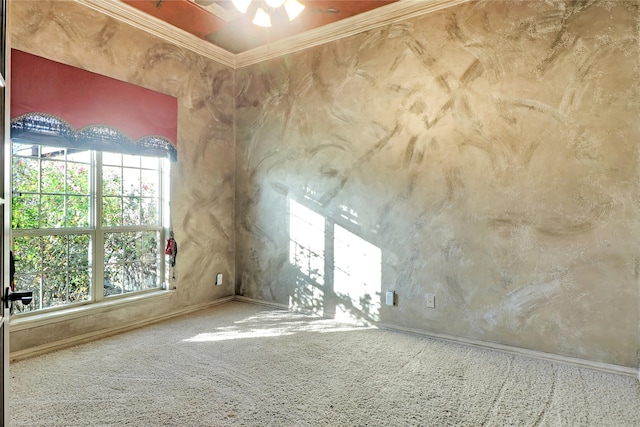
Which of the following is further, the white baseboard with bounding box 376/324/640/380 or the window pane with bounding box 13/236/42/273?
the window pane with bounding box 13/236/42/273

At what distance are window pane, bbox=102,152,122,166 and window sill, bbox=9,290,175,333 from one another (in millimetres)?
1357

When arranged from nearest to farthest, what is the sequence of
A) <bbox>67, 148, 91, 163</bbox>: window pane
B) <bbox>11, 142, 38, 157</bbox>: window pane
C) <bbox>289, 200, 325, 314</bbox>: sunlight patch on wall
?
<bbox>11, 142, 38, 157</bbox>: window pane → <bbox>67, 148, 91, 163</bbox>: window pane → <bbox>289, 200, 325, 314</bbox>: sunlight patch on wall

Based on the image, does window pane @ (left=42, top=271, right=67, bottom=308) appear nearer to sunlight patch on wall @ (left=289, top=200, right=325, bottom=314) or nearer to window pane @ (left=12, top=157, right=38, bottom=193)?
window pane @ (left=12, top=157, right=38, bottom=193)

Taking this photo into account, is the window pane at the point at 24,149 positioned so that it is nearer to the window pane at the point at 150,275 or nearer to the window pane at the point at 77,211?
the window pane at the point at 77,211

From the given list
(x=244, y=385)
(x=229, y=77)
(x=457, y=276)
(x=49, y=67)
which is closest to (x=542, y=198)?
(x=457, y=276)

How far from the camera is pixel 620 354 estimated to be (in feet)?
8.45

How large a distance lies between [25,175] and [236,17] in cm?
243

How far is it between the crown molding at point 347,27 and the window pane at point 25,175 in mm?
2587

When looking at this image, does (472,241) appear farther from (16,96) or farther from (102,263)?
(16,96)

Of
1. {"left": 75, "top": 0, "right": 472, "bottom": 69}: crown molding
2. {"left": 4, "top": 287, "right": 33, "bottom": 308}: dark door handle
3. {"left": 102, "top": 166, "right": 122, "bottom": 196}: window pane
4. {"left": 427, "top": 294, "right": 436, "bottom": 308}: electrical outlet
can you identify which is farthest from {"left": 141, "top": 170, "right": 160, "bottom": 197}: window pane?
{"left": 427, "top": 294, "right": 436, "bottom": 308}: electrical outlet

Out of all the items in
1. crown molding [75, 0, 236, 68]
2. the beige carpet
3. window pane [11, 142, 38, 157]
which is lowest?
the beige carpet

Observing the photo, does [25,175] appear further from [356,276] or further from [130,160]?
[356,276]

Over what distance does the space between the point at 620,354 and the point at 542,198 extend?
1.25 metres

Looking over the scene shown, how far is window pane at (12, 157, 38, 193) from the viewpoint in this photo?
286cm
